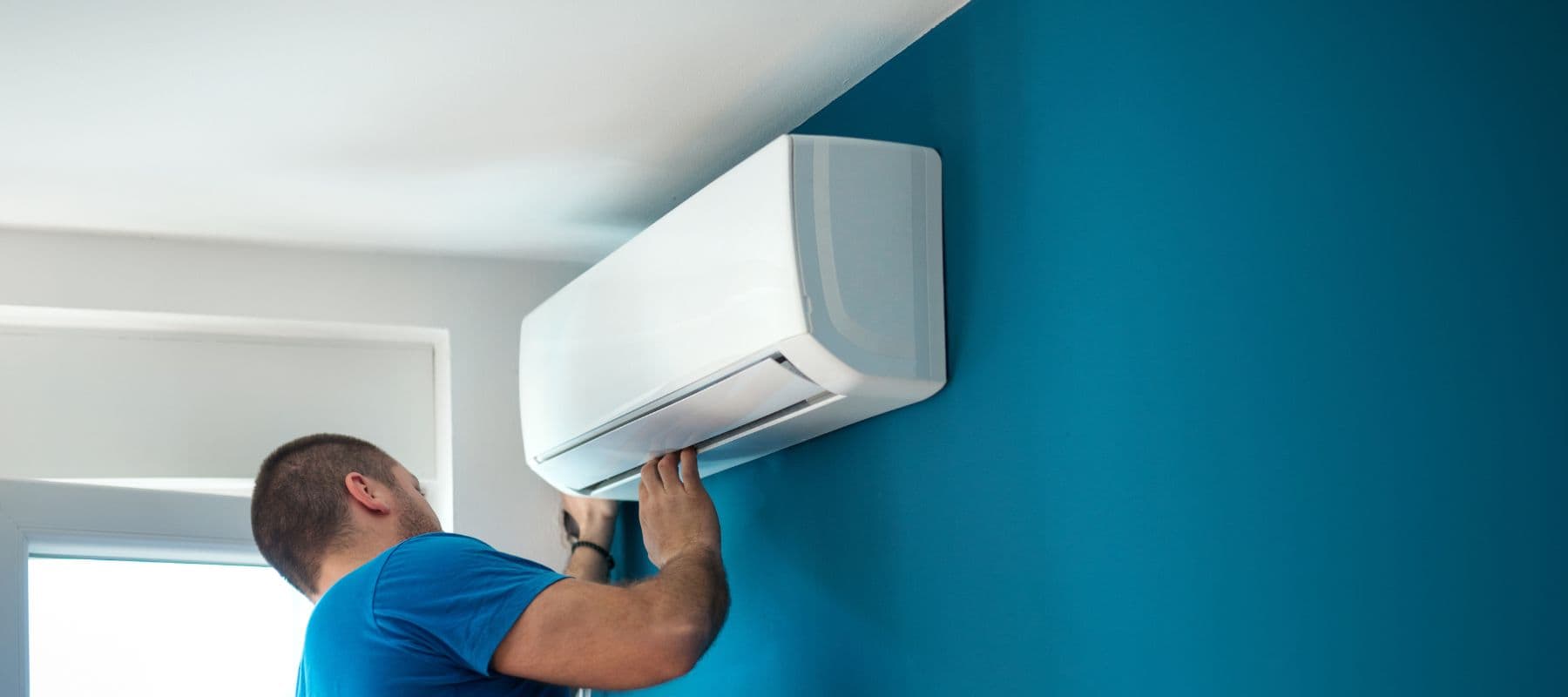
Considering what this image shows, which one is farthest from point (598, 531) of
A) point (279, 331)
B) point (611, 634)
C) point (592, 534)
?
point (611, 634)

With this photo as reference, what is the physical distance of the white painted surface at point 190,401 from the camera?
7.91 ft

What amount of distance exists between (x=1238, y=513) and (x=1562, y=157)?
39 cm

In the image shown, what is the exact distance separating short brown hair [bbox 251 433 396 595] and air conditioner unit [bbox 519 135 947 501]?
0.35 meters

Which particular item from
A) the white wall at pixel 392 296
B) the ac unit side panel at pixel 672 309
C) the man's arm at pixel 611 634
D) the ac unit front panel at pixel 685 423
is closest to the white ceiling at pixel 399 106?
the white wall at pixel 392 296

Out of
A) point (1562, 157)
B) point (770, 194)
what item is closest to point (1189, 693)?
point (1562, 157)

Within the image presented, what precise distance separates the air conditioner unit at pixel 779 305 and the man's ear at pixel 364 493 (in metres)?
0.32

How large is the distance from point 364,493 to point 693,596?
51cm

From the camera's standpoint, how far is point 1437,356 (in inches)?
45.0

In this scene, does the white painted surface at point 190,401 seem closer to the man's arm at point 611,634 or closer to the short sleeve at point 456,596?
the short sleeve at point 456,596

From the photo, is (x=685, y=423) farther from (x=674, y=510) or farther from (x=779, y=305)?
(x=779, y=305)

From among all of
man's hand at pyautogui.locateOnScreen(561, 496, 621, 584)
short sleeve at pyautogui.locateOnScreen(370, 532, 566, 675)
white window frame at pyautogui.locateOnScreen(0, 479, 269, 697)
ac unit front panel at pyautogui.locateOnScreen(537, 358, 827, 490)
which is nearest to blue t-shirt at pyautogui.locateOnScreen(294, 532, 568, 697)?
short sleeve at pyautogui.locateOnScreen(370, 532, 566, 675)

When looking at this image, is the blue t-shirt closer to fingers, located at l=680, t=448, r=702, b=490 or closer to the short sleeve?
the short sleeve

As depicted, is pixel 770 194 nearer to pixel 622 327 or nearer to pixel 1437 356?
pixel 622 327

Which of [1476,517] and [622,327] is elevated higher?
[622,327]
